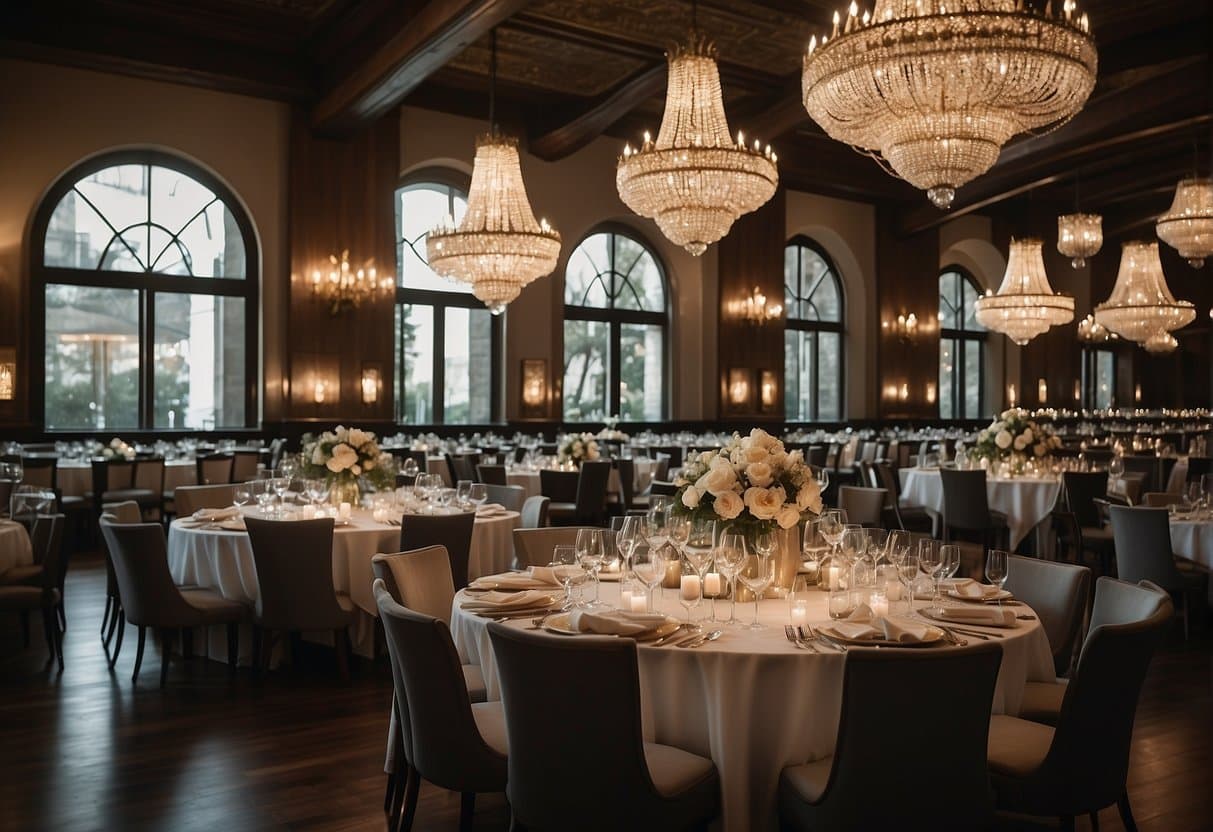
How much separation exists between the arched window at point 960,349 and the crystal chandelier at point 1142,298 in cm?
806

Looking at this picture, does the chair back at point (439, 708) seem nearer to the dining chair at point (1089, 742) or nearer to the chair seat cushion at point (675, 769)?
the chair seat cushion at point (675, 769)

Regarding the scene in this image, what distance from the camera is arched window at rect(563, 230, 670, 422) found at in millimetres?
15719

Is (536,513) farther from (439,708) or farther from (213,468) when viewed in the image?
(213,468)

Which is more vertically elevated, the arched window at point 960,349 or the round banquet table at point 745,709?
the arched window at point 960,349

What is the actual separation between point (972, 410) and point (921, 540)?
767 inches

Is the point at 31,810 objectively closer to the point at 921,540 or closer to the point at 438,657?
the point at 438,657

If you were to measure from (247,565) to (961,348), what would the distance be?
18.8 m

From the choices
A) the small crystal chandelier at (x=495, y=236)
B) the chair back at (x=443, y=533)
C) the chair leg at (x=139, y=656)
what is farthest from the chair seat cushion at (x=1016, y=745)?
the small crystal chandelier at (x=495, y=236)

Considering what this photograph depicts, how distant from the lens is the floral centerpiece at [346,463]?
6.17 meters

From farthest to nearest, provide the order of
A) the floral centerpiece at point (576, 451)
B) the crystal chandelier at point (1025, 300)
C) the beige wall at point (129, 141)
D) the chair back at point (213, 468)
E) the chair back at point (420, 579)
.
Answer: the crystal chandelier at point (1025, 300) < the beige wall at point (129, 141) < the chair back at point (213, 468) < the floral centerpiece at point (576, 451) < the chair back at point (420, 579)

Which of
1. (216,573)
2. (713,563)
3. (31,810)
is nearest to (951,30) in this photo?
(713,563)

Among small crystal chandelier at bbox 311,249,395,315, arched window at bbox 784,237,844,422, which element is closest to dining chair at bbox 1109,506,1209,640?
small crystal chandelier at bbox 311,249,395,315

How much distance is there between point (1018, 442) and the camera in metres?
8.95

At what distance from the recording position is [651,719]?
2.84 metres
